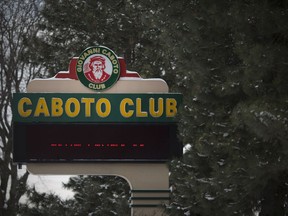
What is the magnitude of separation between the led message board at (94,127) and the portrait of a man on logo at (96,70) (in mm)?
421

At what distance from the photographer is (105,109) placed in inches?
680

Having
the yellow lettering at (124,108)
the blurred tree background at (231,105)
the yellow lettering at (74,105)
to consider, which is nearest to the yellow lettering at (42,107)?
the yellow lettering at (74,105)

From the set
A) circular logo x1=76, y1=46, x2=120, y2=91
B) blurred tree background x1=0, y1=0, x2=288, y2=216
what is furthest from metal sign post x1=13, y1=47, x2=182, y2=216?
blurred tree background x1=0, y1=0, x2=288, y2=216

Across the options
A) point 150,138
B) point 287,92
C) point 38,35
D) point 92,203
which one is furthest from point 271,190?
point 38,35

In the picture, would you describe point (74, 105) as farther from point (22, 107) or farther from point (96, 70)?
point (22, 107)

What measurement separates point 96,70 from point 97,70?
2 cm

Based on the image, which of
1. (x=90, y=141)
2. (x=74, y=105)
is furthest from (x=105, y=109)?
(x=90, y=141)

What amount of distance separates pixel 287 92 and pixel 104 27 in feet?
42.5

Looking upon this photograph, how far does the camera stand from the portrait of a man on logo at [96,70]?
57.3 ft

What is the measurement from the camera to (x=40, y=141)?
1700 centimetres

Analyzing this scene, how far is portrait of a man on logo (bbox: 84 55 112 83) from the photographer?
688 inches

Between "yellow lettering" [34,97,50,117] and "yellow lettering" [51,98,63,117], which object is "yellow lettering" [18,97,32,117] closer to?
"yellow lettering" [34,97,50,117]

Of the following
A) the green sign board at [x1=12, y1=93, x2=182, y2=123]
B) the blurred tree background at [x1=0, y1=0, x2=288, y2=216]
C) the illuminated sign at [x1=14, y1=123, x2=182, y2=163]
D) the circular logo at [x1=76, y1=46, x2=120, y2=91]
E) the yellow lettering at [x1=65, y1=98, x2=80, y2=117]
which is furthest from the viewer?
the circular logo at [x1=76, y1=46, x2=120, y2=91]

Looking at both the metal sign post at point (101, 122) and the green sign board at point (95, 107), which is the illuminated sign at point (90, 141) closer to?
the metal sign post at point (101, 122)
